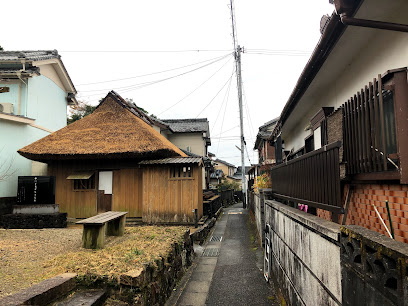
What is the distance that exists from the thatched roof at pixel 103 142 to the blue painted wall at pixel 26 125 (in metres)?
1.19

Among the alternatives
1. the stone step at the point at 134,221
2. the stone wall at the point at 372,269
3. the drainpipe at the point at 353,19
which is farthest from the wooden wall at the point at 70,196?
the stone wall at the point at 372,269

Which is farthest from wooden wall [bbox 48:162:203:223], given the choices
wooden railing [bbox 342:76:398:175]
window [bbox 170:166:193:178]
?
wooden railing [bbox 342:76:398:175]

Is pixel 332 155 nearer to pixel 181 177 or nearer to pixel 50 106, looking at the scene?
pixel 181 177

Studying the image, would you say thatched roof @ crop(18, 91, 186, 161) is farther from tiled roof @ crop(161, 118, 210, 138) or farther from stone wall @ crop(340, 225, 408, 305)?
tiled roof @ crop(161, 118, 210, 138)

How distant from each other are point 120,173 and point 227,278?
769 centimetres

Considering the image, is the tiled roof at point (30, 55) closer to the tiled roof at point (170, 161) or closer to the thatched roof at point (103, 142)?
the thatched roof at point (103, 142)

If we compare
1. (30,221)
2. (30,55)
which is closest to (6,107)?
(30,55)

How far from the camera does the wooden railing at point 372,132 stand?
2.79 m

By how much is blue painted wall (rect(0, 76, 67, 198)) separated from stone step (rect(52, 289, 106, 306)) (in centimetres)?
1140

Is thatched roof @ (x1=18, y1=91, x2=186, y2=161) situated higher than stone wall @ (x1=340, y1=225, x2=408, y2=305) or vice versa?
thatched roof @ (x1=18, y1=91, x2=186, y2=161)

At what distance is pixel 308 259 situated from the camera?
10.6 feet

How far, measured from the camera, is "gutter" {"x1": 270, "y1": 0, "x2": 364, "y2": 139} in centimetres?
325

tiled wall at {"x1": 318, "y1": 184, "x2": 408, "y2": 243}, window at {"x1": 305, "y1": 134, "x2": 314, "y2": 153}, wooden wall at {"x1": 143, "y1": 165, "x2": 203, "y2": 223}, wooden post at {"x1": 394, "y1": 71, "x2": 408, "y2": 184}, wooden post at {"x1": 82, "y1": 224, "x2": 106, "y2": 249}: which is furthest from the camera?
wooden wall at {"x1": 143, "y1": 165, "x2": 203, "y2": 223}

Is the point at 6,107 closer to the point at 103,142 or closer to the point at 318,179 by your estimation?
the point at 103,142
